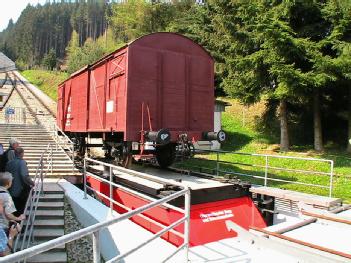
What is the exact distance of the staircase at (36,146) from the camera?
11.7 metres

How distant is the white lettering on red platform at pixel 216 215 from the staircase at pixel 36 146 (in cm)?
531

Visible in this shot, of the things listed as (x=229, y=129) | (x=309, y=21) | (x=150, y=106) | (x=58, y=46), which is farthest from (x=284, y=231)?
(x=58, y=46)

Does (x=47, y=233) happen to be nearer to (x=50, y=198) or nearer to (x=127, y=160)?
(x=50, y=198)

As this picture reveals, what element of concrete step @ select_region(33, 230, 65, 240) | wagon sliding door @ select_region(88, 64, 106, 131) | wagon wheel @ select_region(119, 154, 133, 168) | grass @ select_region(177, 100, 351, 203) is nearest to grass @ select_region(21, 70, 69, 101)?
grass @ select_region(177, 100, 351, 203)

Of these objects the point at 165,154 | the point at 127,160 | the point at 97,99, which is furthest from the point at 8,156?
the point at 165,154

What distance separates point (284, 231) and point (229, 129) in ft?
66.9

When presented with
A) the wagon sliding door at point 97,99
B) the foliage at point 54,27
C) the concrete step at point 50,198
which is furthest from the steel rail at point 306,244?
the foliage at point 54,27

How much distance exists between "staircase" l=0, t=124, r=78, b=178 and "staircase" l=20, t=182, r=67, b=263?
6.86 ft

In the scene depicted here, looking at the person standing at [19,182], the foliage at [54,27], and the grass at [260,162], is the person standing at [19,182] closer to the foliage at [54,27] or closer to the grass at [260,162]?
the grass at [260,162]

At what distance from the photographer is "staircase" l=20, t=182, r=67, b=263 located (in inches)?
239

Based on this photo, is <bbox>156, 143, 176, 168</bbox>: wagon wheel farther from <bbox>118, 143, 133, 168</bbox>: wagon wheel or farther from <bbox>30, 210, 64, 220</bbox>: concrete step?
<bbox>30, 210, 64, 220</bbox>: concrete step

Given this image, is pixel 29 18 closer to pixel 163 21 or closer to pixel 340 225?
pixel 163 21

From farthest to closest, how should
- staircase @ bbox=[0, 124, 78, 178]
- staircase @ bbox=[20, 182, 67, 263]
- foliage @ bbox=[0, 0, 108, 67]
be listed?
foliage @ bbox=[0, 0, 108, 67]
staircase @ bbox=[0, 124, 78, 178]
staircase @ bbox=[20, 182, 67, 263]

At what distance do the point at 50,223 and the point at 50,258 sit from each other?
1.47 metres
